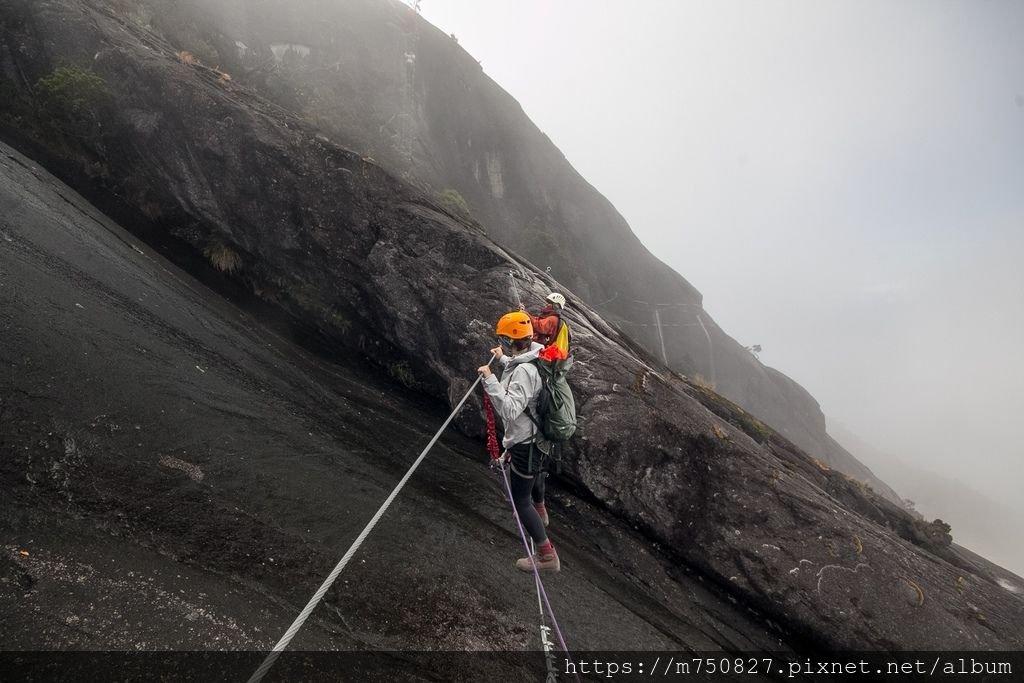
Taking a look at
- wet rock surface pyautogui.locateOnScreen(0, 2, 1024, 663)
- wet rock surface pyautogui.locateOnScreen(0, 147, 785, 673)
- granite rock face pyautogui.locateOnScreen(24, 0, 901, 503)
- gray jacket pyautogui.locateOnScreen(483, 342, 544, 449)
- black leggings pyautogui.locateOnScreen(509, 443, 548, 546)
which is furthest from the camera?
granite rock face pyautogui.locateOnScreen(24, 0, 901, 503)

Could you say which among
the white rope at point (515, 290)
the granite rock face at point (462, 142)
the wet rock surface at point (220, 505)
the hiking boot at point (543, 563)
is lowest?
the wet rock surface at point (220, 505)

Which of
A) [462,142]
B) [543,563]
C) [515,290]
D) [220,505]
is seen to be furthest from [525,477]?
[462,142]

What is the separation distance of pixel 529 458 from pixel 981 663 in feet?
28.3

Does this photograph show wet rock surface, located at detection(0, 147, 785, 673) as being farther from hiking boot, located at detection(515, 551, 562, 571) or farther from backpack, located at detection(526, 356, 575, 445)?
backpack, located at detection(526, 356, 575, 445)

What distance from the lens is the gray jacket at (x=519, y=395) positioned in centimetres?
573

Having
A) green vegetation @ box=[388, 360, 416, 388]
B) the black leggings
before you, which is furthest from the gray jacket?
green vegetation @ box=[388, 360, 416, 388]

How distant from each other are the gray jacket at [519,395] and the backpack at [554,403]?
69 mm

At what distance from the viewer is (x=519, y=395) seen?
583 cm

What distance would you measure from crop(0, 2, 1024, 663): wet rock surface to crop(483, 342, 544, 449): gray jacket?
2160 millimetres

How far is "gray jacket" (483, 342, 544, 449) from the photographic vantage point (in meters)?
5.73

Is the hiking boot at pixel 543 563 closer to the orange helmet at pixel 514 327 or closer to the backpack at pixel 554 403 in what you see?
the backpack at pixel 554 403

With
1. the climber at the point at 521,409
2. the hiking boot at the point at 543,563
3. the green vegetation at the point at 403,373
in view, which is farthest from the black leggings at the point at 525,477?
the green vegetation at the point at 403,373

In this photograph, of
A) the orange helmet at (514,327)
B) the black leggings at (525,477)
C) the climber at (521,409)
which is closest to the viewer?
the climber at (521,409)

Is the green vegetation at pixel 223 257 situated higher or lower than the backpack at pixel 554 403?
lower
